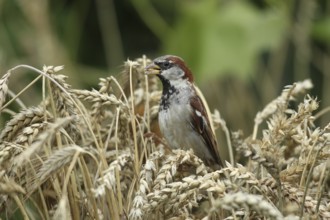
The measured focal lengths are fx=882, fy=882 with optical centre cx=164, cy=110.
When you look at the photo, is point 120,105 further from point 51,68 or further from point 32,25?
point 32,25

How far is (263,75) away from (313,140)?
2903 millimetres

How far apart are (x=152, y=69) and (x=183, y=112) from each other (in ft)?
0.87

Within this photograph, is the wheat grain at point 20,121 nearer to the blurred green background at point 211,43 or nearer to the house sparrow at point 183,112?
the house sparrow at point 183,112

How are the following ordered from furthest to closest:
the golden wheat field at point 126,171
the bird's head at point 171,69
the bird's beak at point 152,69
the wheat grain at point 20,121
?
the bird's head at point 171,69 < the bird's beak at point 152,69 < the wheat grain at point 20,121 < the golden wheat field at point 126,171

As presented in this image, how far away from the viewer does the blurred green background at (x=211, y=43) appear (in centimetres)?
418

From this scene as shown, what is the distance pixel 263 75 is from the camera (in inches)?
184

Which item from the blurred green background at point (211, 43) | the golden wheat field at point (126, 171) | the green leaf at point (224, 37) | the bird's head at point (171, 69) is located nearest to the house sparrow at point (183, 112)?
the bird's head at point (171, 69)

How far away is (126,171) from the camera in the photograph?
1.95m

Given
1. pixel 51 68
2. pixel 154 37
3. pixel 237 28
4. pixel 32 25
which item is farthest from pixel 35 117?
pixel 154 37

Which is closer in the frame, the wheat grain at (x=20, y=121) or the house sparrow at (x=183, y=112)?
the wheat grain at (x=20, y=121)

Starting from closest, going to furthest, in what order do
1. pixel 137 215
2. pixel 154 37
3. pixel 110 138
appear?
pixel 137 215
pixel 110 138
pixel 154 37

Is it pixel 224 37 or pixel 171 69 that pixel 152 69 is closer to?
pixel 171 69

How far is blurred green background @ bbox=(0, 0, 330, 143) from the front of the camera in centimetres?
A: 418

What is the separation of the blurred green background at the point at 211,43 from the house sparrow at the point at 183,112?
1.22m
